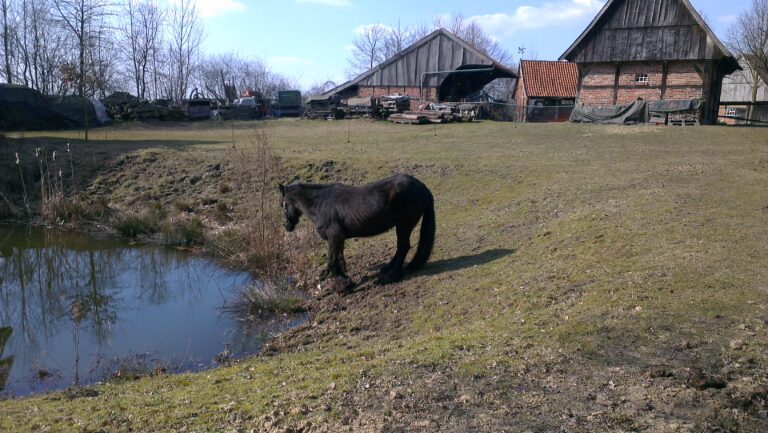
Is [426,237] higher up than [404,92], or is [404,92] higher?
[404,92]

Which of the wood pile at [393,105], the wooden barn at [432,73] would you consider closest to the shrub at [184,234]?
the wood pile at [393,105]

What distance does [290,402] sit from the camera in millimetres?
5301

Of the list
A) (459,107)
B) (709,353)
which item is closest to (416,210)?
(709,353)

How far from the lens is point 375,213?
35.0 feet

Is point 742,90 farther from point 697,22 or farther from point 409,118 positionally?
point 409,118

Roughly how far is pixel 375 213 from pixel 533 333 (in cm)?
458

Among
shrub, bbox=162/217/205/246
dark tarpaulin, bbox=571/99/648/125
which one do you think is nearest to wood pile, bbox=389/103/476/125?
dark tarpaulin, bbox=571/99/648/125

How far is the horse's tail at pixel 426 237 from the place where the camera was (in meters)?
10.6

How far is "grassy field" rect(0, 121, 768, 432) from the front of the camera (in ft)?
16.1

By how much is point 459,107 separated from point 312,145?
1592 centimetres

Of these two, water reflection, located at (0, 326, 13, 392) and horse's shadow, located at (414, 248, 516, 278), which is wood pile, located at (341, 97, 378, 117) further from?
water reflection, located at (0, 326, 13, 392)

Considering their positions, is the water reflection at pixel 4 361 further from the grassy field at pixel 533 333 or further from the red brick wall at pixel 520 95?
the red brick wall at pixel 520 95

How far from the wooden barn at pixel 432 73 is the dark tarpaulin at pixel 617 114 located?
34.7ft

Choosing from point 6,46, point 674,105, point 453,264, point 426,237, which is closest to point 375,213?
point 426,237
